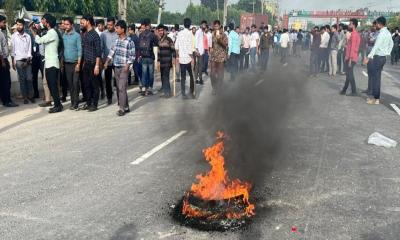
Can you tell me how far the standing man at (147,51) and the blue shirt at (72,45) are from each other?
88.9 inches

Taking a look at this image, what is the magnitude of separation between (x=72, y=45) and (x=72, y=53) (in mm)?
179

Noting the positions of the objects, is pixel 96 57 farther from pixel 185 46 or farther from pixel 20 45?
pixel 185 46

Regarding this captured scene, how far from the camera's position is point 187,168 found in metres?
5.74

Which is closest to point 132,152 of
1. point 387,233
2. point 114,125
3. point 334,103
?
point 114,125

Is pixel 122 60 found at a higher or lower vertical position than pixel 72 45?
lower

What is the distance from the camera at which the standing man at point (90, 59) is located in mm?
9781

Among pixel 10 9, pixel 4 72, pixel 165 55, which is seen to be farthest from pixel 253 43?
pixel 10 9

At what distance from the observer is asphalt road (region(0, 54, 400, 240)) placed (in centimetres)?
410

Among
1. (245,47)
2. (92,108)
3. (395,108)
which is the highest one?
(245,47)

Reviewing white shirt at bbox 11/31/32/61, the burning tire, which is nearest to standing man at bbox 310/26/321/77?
white shirt at bbox 11/31/32/61

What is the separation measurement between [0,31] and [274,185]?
778 centimetres

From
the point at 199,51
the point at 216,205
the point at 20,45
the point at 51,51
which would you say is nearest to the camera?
the point at 216,205

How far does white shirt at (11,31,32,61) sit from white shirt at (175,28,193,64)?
151 inches

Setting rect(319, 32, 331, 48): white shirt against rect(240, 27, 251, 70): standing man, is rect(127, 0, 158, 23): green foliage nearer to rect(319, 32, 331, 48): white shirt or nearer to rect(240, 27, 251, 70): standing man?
rect(240, 27, 251, 70): standing man
